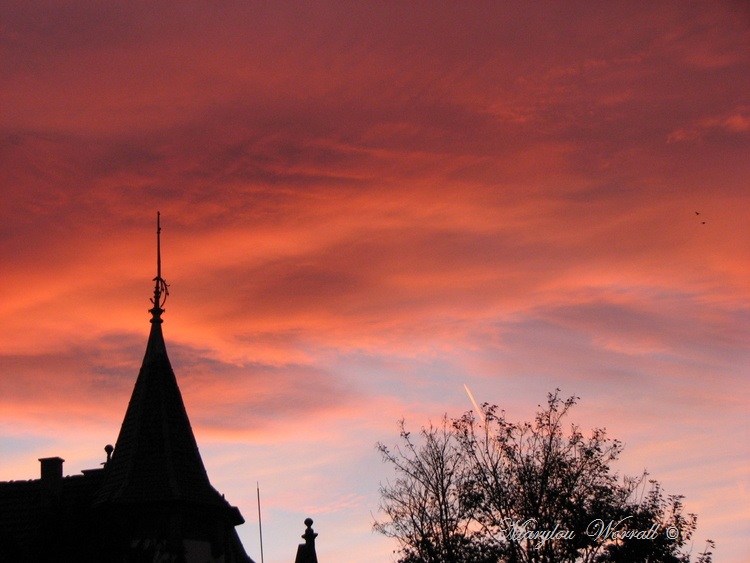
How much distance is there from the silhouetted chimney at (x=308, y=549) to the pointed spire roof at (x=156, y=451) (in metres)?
5.23

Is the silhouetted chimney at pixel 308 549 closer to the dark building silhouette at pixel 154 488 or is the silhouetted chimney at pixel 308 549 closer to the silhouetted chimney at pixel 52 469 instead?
the dark building silhouette at pixel 154 488

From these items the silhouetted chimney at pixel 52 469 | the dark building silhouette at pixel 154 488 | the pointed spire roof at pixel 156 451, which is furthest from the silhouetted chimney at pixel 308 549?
the silhouetted chimney at pixel 52 469

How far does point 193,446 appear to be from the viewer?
31422 millimetres

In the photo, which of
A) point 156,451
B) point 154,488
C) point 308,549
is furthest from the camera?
point 308,549

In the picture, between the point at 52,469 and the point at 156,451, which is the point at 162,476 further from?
the point at 52,469

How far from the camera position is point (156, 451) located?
1188 inches

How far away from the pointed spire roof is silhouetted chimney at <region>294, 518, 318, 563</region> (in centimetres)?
523

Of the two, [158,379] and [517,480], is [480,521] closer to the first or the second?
[517,480]

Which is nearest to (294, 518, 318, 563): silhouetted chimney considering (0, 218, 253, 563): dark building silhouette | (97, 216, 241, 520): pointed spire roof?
(0, 218, 253, 563): dark building silhouette

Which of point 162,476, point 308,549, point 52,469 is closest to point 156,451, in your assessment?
point 162,476

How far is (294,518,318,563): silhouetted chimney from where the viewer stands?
115 ft

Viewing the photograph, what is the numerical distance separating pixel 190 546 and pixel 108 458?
16.0 feet

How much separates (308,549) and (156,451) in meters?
7.85

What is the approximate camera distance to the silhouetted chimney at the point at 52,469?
3117cm
